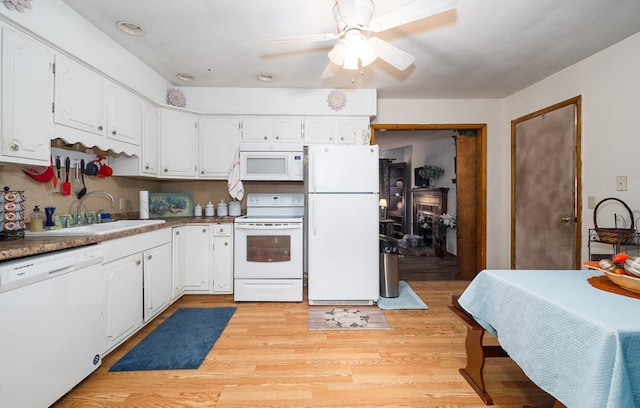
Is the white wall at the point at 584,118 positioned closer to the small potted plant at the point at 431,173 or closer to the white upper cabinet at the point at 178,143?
the small potted plant at the point at 431,173

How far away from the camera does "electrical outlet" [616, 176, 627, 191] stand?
2.32 metres

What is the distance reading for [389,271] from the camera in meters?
3.18

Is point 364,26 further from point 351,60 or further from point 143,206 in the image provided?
point 143,206

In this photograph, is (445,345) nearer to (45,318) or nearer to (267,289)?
(267,289)

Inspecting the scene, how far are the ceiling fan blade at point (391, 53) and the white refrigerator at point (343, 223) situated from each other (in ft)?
3.22

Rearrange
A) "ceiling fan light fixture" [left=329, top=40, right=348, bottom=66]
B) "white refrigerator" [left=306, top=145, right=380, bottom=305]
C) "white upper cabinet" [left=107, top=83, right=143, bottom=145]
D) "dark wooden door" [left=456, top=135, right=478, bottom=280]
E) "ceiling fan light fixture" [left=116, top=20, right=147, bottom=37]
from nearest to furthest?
"ceiling fan light fixture" [left=329, top=40, right=348, bottom=66]
"ceiling fan light fixture" [left=116, top=20, right=147, bottom=37]
"white upper cabinet" [left=107, top=83, right=143, bottom=145]
"white refrigerator" [left=306, top=145, right=380, bottom=305]
"dark wooden door" [left=456, top=135, right=478, bottom=280]

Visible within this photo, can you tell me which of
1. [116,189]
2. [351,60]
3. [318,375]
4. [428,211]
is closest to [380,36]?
[351,60]

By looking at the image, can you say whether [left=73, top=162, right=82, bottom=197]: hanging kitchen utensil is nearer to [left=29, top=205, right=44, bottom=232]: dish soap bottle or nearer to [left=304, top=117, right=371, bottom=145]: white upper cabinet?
[left=29, top=205, right=44, bottom=232]: dish soap bottle

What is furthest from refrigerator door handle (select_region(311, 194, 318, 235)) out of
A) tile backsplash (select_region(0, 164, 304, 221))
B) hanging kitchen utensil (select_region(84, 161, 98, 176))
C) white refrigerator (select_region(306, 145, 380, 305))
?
hanging kitchen utensil (select_region(84, 161, 98, 176))

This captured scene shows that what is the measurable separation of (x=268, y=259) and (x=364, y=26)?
2336 mm

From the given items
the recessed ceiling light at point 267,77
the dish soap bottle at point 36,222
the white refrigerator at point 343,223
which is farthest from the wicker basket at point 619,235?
the dish soap bottle at point 36,222

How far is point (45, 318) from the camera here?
55.2 inches

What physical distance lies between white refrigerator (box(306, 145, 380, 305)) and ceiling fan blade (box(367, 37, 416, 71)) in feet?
3.22

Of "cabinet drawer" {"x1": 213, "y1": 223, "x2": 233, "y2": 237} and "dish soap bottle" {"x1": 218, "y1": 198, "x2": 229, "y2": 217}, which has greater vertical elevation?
"dish soap bottle" {"x1": 218, "y1": 198, "x2": 229, "y2": 217}
